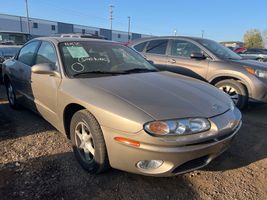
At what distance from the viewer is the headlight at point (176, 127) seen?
223cm

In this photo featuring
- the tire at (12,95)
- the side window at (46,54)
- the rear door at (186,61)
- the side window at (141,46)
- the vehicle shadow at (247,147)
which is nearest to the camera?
the vehicle shadow at (247,147)

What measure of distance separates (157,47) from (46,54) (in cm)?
357

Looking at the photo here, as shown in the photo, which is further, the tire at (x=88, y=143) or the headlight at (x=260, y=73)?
the headlight at (x=260, y=73)

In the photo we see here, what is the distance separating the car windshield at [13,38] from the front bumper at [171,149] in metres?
8.97

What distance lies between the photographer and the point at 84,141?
285 cm

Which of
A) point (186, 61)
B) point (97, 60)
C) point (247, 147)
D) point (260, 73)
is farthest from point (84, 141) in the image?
point (260, 73)

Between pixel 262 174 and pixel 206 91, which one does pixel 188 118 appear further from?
pixel 262 174

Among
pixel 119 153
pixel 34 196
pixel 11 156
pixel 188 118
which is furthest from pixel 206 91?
pixel 11 156

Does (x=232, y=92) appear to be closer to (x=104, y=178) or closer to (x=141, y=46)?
(x=141, y=46)

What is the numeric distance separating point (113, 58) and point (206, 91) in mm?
1371

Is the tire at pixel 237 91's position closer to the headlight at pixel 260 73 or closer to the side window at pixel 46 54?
the headlight at pixel 260 73

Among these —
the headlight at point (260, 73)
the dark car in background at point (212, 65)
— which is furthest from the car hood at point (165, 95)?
the headlight at point (260, 73)

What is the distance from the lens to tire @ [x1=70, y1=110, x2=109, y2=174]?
2.52 metres

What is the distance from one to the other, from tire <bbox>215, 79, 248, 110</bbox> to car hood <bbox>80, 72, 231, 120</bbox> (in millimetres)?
2278
